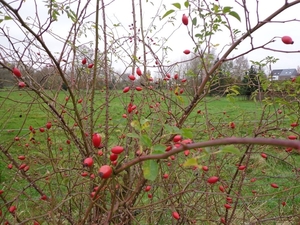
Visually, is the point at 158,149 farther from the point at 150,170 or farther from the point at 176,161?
the point at 176,161

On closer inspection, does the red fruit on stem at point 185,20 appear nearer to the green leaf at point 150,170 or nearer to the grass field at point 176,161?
the grass field at point 176,161

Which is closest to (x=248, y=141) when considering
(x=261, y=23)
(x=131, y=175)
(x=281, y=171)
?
(x=261, y=23)

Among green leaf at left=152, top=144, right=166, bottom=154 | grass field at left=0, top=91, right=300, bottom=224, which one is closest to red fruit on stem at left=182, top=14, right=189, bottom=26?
grass field at left=0, top=91, right=300, bottom=224

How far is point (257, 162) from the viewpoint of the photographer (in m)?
4.31

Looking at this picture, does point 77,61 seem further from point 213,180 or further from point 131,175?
point 213,180

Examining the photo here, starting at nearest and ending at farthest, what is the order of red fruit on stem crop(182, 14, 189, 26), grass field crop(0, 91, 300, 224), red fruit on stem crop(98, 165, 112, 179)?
red fruit on stem crop(98, 165, 112, 179) → red fruit on stem crop(182, 14, 189, 26) → grass field crop(0, 91, 300, 224)

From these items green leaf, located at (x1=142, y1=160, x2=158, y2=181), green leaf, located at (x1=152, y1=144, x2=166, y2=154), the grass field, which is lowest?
the grass field

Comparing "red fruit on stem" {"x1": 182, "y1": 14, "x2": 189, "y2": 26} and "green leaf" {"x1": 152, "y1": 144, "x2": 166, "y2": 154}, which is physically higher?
"red fruit on stem" {"x1": 182, "y1": 14, "x2": 189, "y2": 26}

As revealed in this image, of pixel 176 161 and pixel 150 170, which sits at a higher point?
pixel 150 170

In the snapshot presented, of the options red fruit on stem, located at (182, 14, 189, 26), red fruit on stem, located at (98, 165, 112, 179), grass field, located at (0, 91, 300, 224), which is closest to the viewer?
red fruit on stem, located at (98, 165, 112, 179)

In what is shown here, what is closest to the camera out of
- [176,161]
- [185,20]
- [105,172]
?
[105,172]

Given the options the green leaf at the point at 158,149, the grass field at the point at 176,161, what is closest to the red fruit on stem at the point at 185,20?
the grass field at the point at 176,161

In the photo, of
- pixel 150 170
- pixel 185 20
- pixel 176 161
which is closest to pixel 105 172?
pixel 150 170

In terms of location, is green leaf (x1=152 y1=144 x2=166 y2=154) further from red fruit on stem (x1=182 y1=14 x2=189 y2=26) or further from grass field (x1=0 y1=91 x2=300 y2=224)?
red fruit on stem (x1=182 y1=14 x2=189 y2=26)
